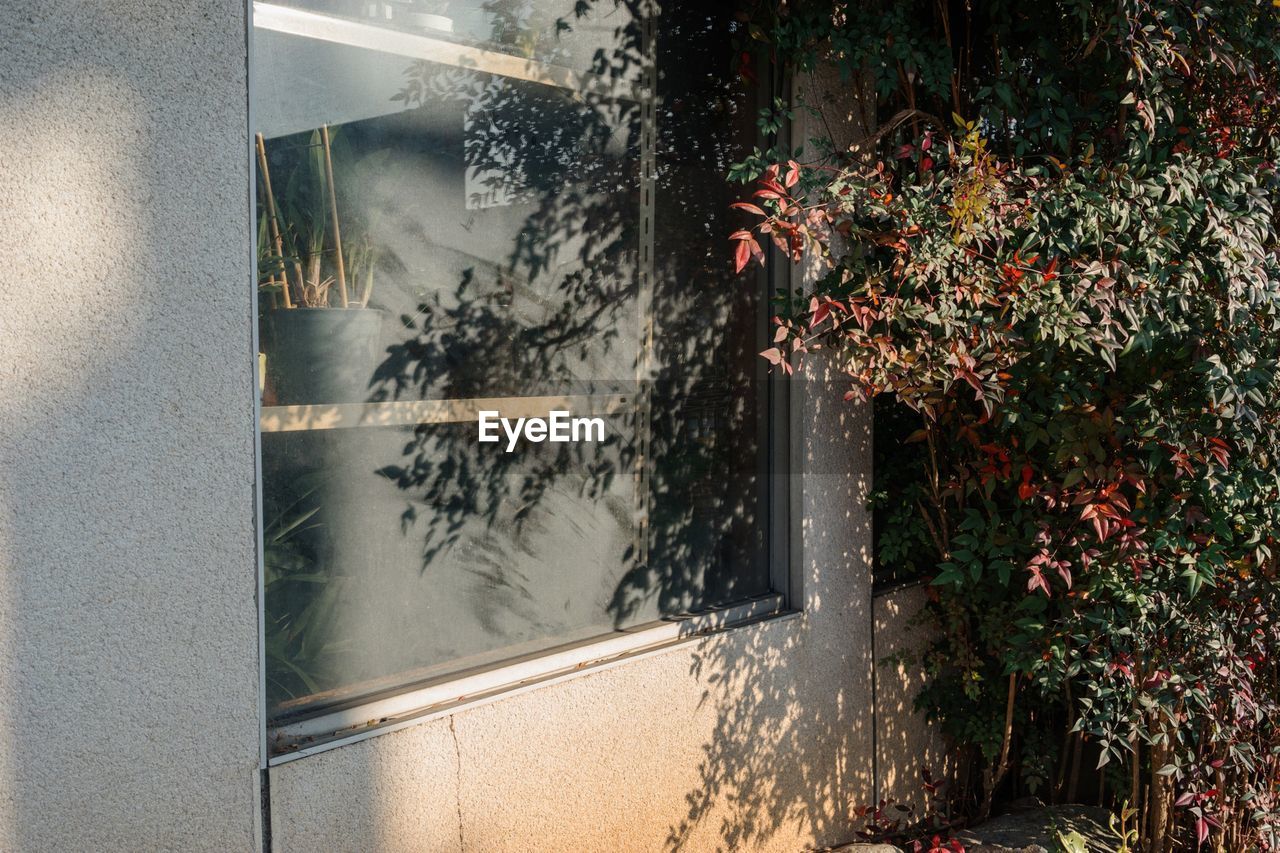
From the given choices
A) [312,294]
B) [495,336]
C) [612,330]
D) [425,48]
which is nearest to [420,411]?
[495,336]

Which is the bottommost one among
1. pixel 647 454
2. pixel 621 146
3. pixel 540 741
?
pixel 540 741

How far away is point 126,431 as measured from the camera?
2.01 m

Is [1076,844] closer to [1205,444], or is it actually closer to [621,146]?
[1205,444]

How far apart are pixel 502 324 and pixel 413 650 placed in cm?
90

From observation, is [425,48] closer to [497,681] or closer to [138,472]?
[138,472]

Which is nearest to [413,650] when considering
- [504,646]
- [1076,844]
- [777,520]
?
[504,646]

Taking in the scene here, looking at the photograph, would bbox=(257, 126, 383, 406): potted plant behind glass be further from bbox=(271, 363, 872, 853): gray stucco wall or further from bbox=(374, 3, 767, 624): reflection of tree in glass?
bbox=(271, 363, 872, 853): gray stucco wall

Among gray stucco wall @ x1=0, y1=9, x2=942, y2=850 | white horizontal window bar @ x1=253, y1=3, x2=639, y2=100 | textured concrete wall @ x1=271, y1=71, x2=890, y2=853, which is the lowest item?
textured concrete wall @ x1=271, y1=71, x2=890, y2=853

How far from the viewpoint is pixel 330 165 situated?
2469 millimetres

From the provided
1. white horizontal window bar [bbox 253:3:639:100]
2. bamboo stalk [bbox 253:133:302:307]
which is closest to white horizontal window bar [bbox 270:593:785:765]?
bamboo stalk [bbox 253:133:302:307]

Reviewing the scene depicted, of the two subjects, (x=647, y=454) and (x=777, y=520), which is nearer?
(x=647, y=454)

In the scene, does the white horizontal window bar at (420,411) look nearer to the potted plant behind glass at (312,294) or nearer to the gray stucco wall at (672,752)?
the potted plant behind glass at (312,294)

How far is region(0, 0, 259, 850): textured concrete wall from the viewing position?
189cm

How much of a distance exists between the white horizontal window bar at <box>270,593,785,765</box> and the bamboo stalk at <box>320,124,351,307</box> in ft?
3.28
